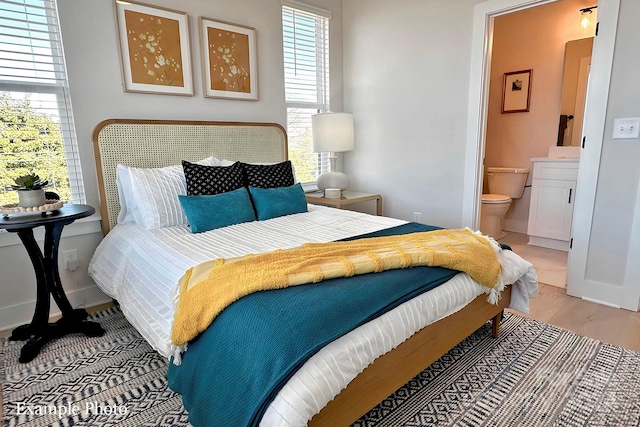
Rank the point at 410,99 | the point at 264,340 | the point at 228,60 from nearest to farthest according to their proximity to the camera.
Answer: the point at 264,340, the point at 228,60, the point at 410,99

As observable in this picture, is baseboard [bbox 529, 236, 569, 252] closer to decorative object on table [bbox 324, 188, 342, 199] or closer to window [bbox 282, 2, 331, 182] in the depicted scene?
decorative object on table [bbox 324, 188, 342, 199]

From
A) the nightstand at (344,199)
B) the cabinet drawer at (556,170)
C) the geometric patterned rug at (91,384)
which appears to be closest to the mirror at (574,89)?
the cabinet drawer at (556,170)

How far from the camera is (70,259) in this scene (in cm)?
243

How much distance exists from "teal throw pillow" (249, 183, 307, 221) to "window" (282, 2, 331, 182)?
1.06 metres

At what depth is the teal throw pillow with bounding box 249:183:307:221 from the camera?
252cm

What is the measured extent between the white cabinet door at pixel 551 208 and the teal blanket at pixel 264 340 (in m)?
3.06

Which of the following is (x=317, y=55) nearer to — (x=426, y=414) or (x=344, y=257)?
(x=344, y=257)

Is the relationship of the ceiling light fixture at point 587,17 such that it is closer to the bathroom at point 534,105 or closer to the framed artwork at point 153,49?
the bathroom at point 534,105

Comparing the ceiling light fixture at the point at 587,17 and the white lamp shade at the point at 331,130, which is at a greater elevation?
the ceiling light fixture at the point at 587,17

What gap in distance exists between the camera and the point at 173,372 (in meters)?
1.35

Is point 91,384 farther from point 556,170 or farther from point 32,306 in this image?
point 556,170

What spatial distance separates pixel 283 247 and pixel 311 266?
0.42m

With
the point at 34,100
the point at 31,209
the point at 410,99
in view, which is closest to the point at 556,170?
the point at 410,99

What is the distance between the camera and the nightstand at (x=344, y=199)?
11.0 feet
